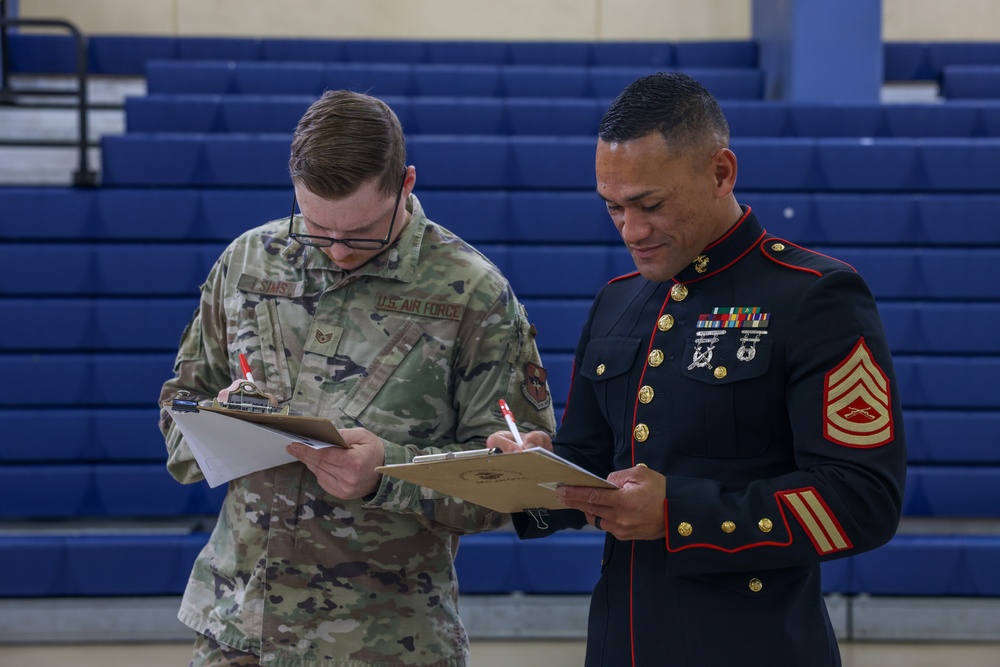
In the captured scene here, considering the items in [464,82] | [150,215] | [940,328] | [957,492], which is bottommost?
[957,492]

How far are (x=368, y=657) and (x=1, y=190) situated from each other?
128 inches

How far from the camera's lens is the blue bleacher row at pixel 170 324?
12.9 feet

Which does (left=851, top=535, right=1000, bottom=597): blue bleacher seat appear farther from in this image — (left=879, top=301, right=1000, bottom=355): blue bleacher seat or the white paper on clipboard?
the white paper on clipboard

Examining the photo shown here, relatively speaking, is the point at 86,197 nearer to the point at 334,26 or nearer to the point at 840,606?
the point at 334,26

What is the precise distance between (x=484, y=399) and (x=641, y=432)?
323mm

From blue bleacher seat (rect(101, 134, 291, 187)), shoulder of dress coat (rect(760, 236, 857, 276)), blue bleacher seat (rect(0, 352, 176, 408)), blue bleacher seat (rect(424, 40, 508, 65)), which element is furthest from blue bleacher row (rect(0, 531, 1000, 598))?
blue bleacher seat (rect(424, 40, 508, 65))

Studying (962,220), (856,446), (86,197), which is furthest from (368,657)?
(962,220)

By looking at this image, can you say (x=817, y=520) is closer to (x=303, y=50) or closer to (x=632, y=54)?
(x=632, y=54)

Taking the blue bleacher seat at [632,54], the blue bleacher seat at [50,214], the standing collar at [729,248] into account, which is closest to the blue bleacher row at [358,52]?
the blue bleacher seat at [632,54]

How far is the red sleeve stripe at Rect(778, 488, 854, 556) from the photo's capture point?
3.92ft

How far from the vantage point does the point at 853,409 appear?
1208 mm

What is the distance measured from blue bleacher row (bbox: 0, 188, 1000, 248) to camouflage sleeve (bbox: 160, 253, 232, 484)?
2.45 meters

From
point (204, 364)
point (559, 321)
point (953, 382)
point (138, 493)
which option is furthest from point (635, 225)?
point (953, 382)

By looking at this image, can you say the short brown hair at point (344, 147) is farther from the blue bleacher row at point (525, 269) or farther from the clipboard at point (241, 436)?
the blue bleacher row at point (525, 269)
